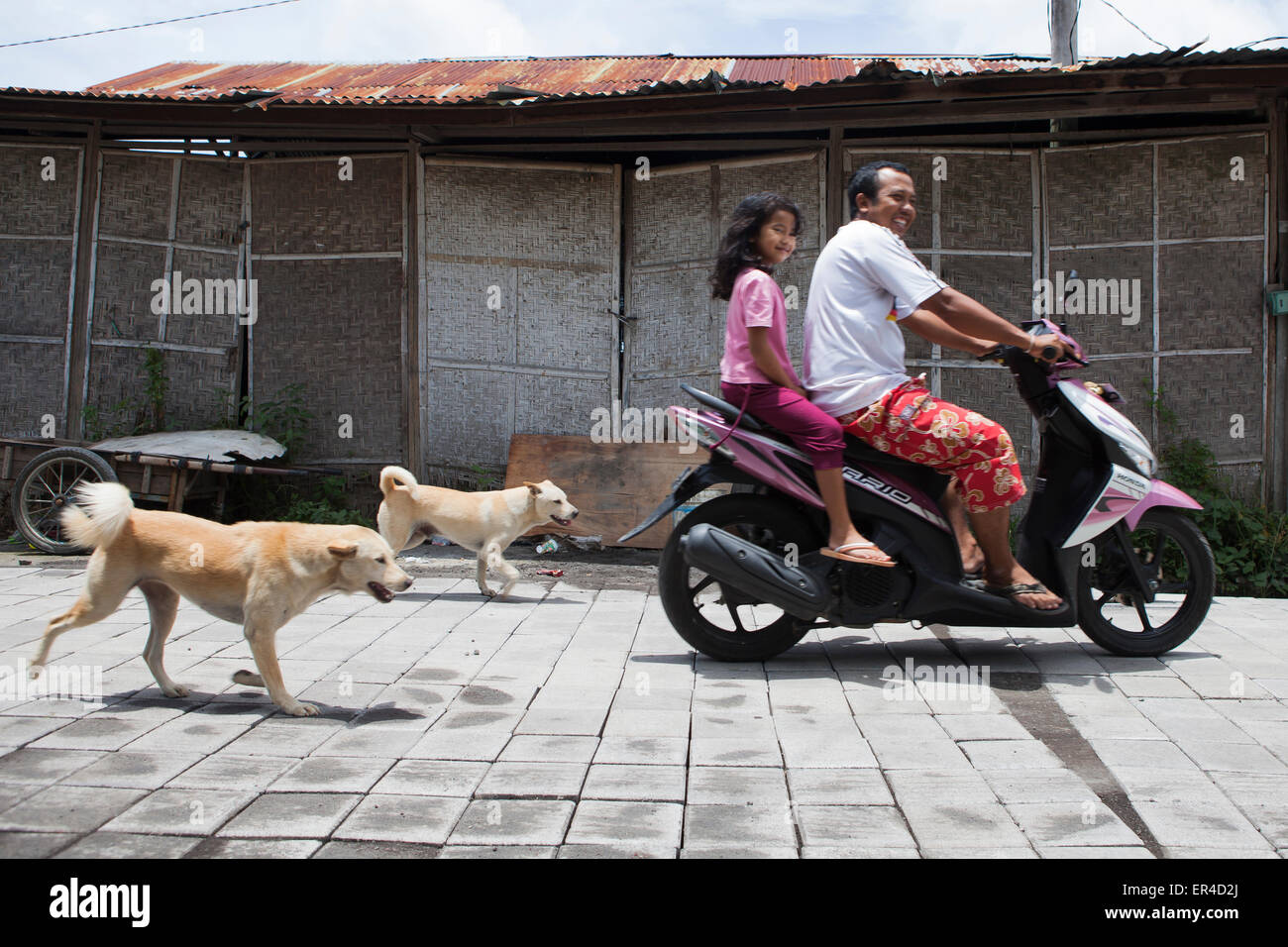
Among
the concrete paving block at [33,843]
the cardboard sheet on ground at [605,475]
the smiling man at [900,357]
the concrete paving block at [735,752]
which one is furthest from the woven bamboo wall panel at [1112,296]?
the concrete paving block at [33,843]

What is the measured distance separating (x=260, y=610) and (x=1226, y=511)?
7.25m

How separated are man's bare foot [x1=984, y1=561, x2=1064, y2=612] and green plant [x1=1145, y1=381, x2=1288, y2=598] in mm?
3749

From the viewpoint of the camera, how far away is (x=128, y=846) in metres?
2.58

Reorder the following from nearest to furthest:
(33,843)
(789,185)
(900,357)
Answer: (33,843) < (900,357) < (789,185)

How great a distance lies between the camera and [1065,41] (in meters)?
10.9

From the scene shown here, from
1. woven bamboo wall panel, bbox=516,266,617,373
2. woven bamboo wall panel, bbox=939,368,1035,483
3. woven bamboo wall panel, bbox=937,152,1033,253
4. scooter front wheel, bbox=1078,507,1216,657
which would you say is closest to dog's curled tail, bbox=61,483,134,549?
scooter front wheel, bbox=1078,507,1216,657

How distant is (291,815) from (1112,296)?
7836mm

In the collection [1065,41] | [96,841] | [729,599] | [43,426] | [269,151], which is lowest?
[96,841]

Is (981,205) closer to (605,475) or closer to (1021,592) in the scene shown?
(605,475)

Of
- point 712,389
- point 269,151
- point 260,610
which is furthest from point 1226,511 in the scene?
point 269,151

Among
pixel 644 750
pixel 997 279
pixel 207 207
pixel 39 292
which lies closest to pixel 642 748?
pixel 644 750

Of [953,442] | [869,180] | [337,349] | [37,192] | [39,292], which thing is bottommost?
[953,442]

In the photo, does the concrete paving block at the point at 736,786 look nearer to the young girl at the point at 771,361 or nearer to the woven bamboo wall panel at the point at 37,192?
the young girl at the point at 771,361

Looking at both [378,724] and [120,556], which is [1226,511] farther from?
[120,556]
